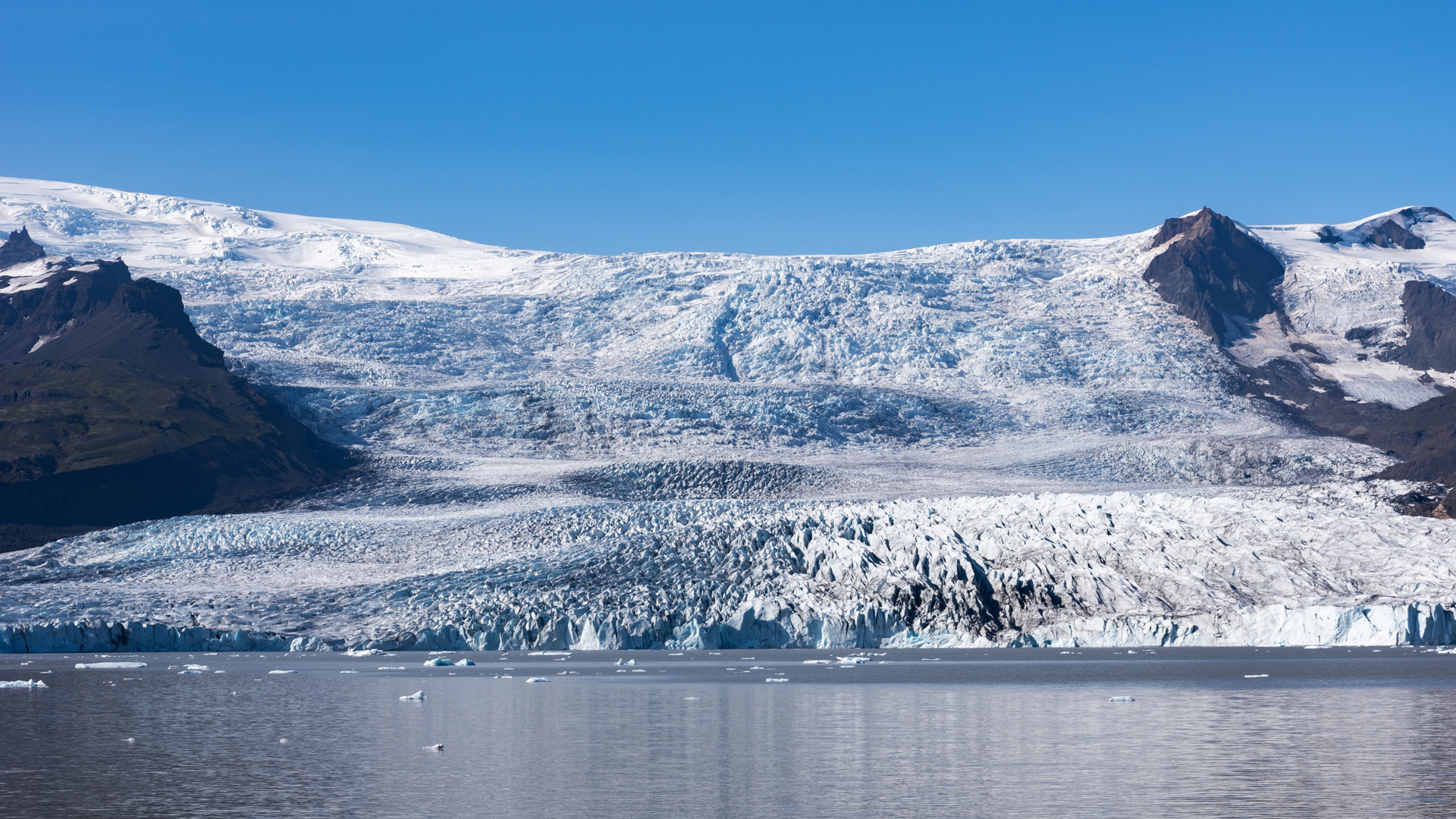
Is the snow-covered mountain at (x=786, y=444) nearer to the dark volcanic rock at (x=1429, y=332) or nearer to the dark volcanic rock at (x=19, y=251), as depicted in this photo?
the dark volcanic rock at (x=1429, y=332)

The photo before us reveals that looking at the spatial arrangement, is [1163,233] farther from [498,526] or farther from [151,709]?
[151,709]

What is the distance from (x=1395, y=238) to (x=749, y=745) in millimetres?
160835

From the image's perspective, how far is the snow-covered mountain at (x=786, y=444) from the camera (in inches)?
1949

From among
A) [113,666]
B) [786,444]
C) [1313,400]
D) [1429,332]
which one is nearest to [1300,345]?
[1429,332]

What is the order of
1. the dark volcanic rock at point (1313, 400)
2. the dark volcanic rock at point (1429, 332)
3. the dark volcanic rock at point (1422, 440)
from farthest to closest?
the dark volcanic rock at point (1429, 332) → the dark volcanic rock at point (1313, 400) → the dark volcanic rock at point (1422, 440)

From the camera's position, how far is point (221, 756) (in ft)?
70.2

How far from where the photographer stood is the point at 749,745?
22.6m

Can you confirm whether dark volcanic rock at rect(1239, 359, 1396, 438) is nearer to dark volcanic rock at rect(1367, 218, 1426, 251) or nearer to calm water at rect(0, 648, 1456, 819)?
dark volcanic rock at rect(1367, 218, 1426, 251)

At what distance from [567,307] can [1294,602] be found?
322 ft

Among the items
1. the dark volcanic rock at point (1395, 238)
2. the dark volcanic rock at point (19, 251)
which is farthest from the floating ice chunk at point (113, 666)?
the dark volcanic rock at point (1395, 238)

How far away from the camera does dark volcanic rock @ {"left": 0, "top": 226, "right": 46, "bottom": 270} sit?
13850 cm

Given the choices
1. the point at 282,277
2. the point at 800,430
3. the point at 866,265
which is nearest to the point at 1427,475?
the point at 800,430

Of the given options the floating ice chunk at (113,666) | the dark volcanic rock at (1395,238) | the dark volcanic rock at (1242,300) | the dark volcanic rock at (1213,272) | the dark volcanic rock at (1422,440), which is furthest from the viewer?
the dark volcanic rock at (1395,238)

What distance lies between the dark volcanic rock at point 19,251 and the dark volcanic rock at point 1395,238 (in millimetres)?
152375
